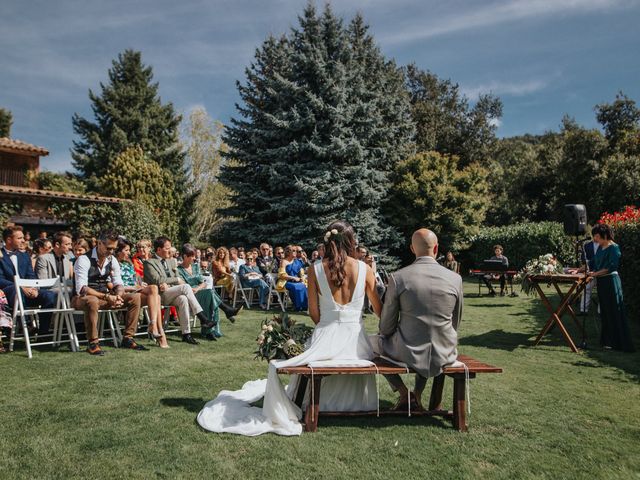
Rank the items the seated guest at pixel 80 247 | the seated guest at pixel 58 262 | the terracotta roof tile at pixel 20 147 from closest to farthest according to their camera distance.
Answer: the seated guest at pixel 58 262, the seated guest at pixel 80 247, the terracotta roof tile at pixel 20 147

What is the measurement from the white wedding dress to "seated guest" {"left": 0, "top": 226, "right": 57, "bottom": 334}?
4.50m

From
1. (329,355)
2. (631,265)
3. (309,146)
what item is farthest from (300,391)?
(309,146)

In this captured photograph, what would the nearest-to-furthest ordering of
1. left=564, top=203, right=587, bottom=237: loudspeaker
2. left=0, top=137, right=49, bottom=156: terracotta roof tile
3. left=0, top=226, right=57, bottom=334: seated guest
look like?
left=0, top=226, right=57, bottom=334: seated guest, left=564, top=203, right=587, bottom=237: loudspeaker, left=0, top=137, right=49, bottom=156: terracotta roof tile

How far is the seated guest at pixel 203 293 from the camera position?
8355mm

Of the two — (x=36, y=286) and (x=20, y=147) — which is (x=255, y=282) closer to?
(x=36, y=286)

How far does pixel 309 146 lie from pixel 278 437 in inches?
660

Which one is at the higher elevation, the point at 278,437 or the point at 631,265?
the point at 631,265

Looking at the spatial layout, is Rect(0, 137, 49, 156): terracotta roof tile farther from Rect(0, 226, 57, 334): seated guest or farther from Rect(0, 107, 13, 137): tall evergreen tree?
Rect(0, 226, 57, 334): seated guest

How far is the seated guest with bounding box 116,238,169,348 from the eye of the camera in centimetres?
751

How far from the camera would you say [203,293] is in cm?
866

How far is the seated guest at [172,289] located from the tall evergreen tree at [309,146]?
11.4 metres

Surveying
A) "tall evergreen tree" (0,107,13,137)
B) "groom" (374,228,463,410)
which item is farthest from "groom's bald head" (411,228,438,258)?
"tall evergreen tree" (0,107,13,137)

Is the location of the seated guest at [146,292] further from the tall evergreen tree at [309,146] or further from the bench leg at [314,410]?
the tall evergreen tree at [309,146]

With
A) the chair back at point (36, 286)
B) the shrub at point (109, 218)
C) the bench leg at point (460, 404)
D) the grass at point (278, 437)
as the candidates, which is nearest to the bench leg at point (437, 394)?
the grass at point (278, 437)
